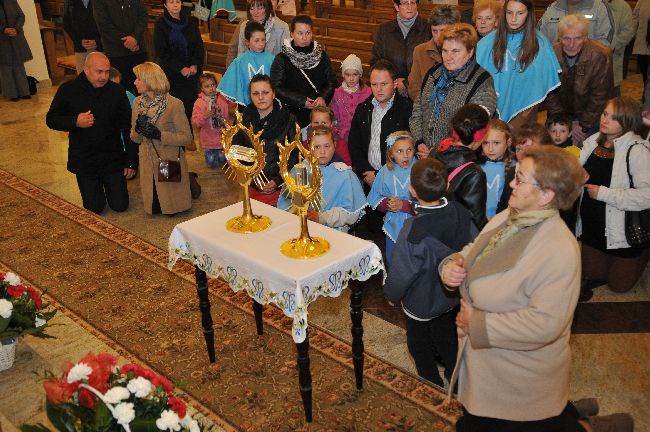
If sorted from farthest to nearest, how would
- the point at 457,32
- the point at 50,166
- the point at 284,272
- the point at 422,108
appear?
the point at 50,166
the point at 422,108
the point at 457,32
the point at 284,272

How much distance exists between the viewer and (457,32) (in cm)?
497

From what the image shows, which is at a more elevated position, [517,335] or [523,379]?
[517,335]

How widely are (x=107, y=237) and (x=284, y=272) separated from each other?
11.0 ft

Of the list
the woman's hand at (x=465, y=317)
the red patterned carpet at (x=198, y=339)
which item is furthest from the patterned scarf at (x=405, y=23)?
the woman's hand at (x=465, y=317)

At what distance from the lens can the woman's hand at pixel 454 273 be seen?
318 centimetres

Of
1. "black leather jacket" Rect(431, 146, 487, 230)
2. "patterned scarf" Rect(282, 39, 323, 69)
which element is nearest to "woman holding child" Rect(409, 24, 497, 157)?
"black leather jacket" Rect(431, 146, 487, 230)

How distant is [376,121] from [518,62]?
118 cm

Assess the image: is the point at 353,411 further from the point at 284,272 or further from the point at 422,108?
the point at 422,108

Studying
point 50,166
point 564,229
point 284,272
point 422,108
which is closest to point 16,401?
point 284,272

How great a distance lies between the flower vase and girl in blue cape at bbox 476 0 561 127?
3.90m

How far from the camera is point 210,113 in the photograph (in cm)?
779

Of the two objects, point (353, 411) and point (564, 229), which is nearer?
point (564, 229)

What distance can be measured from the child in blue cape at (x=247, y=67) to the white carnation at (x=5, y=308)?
11.7 feet

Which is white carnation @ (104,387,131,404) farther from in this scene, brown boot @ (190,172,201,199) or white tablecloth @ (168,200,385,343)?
brown boot @ (190,172,201,199)
